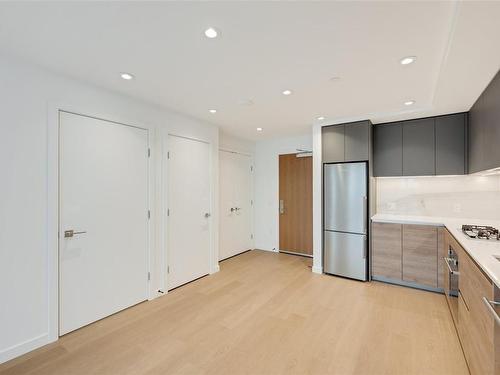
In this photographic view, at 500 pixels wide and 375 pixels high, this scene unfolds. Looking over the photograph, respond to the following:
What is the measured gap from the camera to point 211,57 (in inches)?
75.6

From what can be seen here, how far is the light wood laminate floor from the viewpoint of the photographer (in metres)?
1.87

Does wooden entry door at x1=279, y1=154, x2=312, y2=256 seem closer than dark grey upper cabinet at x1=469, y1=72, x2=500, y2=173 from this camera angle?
No

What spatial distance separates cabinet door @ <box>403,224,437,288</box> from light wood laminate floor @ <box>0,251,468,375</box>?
0.20 metres

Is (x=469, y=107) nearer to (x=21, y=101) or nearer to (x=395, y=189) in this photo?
(x=395, y=189)

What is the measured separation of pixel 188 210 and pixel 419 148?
3.41 m

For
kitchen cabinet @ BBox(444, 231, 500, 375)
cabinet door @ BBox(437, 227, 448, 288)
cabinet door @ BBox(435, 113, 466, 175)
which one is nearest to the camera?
kitchen cabinet @ BBox(444, 231, 500, 375)

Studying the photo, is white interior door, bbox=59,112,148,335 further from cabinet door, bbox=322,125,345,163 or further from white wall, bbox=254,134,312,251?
white wall, bbox=254,134,312,251

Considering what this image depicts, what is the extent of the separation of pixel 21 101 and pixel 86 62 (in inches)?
24.8

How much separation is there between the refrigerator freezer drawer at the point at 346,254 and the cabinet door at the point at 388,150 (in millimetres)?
1084

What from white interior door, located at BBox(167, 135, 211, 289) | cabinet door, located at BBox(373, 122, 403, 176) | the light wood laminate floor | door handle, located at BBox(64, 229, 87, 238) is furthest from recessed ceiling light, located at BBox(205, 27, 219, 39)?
cabinet door, located at BBox(373, 122, 403, 176)

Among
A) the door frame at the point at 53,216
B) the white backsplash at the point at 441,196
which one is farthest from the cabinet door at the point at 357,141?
the door frame at the point at 53,216

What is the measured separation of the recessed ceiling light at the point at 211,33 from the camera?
5.21 feet

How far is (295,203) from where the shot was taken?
16.2ft

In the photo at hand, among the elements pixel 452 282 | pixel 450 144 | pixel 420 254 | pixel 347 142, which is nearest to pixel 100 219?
pixel 347 142
